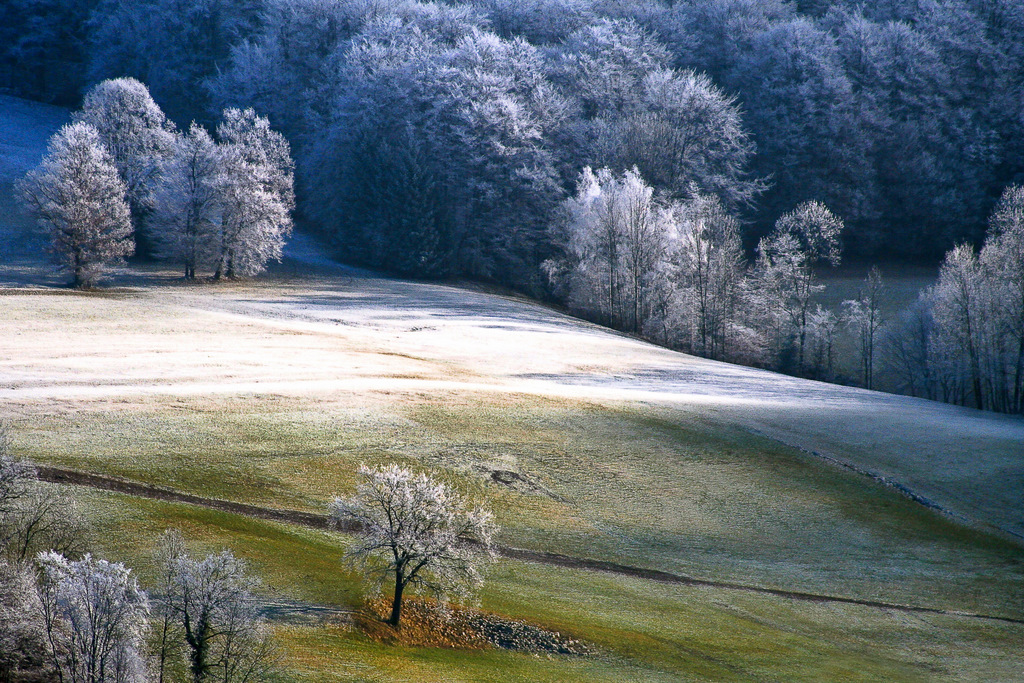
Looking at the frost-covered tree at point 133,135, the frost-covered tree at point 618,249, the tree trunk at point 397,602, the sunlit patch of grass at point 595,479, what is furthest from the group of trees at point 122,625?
the frost-covered tree at point 133,135

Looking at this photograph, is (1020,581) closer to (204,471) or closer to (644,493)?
(644,493)

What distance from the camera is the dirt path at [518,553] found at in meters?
25.8

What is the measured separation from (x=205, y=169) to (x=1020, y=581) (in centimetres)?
6507

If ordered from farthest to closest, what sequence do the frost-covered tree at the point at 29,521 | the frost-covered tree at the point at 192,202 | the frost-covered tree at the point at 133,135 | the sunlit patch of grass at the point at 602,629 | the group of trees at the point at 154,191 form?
the frost-covered tree at the point at 133,135, the frost-covered tree at the point at 192,202, the group of trees at the point at 154,191, the frost-covered tree at the point at 29,521, the sunlit patch of grass at the point at 602,629

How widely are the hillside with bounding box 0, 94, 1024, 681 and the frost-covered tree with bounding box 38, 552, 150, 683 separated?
3168 mm

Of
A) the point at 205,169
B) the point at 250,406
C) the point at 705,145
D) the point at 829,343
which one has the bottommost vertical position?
the point at 250,406

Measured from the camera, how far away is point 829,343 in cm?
7012

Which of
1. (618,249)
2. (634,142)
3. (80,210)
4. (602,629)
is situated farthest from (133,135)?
(602,629)

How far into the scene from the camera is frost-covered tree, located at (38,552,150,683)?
50.9 feet

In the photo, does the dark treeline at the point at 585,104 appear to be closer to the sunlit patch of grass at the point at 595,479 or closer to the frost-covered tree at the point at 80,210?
the frost-covered tree at the point at 80,210

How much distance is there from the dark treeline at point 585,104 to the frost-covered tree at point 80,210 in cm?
2849

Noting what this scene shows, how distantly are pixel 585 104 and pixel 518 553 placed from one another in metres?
79.2

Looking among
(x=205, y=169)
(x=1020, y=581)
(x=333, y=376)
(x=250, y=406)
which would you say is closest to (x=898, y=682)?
(x=1020, y=581)

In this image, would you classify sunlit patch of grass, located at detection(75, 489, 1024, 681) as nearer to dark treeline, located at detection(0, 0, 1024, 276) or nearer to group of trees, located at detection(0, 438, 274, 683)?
group of trees, located at detection(0, 438, 274, 683)
